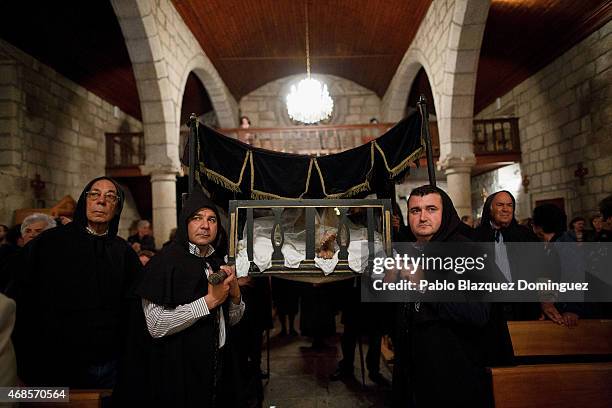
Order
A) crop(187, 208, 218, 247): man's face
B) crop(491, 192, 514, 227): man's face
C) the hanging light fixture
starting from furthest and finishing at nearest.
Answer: the hanging light fixture < crop(491, 192, 514, 227): man's face < crop(187, 208, 218, 247): man's face

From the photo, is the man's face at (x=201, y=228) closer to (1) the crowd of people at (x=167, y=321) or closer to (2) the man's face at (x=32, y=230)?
(1) the crowd of people at (x=167, y=321)

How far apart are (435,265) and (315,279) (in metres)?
1.20

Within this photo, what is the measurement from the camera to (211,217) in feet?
6.41

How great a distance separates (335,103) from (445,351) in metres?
11.1

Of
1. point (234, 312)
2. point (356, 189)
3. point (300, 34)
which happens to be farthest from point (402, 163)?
point (300, 34)

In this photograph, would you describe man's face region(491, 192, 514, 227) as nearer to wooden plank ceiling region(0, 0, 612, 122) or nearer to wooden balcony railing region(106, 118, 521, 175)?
wooden plank ceiling region(0, 0, 612, 122)

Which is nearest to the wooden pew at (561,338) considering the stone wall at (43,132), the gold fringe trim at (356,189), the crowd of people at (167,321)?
the crowd of people at (167,321)

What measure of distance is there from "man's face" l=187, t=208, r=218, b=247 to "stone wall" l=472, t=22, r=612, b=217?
22.6 ft

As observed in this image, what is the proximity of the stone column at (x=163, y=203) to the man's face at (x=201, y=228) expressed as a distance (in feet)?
15.7

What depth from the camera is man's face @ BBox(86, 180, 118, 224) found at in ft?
6.47

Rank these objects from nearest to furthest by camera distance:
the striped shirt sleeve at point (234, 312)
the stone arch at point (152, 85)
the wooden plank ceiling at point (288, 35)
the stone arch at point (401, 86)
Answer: the striped shirt sleeve at point (234, 312), the stone arch at point (152, 85), the wooden plank ceiling at point (288, 35), the stone arch at point (401, 86)

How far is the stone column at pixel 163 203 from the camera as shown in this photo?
6.32 metres

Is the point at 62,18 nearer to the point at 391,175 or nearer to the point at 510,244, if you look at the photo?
the point at 391,175

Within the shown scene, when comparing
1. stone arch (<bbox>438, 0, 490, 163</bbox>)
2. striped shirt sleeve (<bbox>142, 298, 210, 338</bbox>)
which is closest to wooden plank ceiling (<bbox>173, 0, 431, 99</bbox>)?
stone arch (<bbox>438, 0, 490, 163</bbox>)
